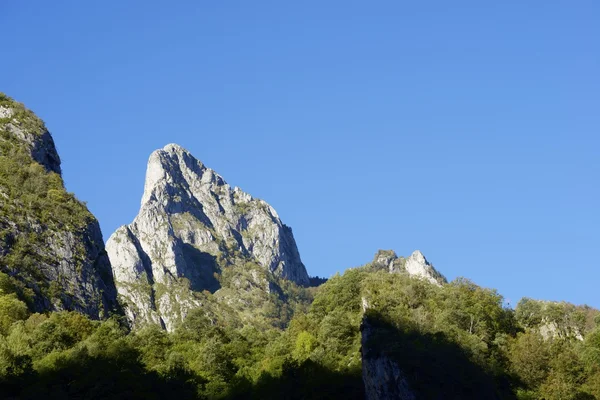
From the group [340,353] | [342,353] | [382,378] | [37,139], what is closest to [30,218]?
[37,139]

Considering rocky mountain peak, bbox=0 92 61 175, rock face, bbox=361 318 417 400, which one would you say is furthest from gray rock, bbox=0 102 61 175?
rock face, bbox=361 318 417 400

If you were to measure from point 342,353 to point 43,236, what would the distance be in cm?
5602

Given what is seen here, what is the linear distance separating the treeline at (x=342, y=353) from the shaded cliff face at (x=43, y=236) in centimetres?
874

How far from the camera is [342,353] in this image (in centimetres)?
10825

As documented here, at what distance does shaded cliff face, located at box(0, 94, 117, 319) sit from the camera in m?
121

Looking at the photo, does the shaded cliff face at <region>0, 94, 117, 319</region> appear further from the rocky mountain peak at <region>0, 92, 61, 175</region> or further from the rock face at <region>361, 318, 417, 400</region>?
the rock face at <region>361, 318, 417, 400</region>

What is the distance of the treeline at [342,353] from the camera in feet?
286

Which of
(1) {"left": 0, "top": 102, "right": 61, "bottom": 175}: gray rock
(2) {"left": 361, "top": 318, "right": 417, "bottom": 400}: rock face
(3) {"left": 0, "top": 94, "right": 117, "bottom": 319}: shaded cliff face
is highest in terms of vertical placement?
(1) {"left": 0, "top": 102, "right": 61, "bottom": 175}: gray rock

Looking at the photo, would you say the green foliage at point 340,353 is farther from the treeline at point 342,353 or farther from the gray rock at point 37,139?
the gray rock at point 37,139

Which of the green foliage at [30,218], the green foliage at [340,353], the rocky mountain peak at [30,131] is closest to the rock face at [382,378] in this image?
the green foliage at [340,353]

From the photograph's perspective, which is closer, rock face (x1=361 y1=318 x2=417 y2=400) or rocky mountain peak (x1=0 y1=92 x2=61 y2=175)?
rock face (x1=361 y1=318 x2=417 y2=400)

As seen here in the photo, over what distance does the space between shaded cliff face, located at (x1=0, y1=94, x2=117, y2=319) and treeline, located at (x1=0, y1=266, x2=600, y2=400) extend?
28.7 feet

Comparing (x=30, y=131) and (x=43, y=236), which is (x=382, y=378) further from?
(x=30, y=131)

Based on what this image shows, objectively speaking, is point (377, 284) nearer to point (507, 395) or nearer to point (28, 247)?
point (507, 395)
